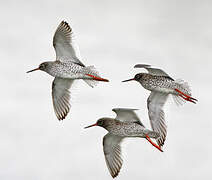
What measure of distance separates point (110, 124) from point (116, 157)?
0.63m

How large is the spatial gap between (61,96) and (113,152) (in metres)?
1.45

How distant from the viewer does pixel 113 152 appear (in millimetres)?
10375

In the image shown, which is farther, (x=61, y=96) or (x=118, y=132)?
(x=61, y=96)

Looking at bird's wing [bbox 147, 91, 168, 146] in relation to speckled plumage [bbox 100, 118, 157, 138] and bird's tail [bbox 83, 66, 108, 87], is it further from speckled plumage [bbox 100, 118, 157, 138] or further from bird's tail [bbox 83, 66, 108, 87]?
bird's tail [bbox 83, 66, 108, 87]

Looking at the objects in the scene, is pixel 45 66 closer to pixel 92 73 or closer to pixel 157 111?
pixel 92 73

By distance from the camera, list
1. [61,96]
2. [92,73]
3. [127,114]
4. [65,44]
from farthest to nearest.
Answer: [61,96]
[65,44]
[127,114]
[92,73]

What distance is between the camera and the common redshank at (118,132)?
33.8ft

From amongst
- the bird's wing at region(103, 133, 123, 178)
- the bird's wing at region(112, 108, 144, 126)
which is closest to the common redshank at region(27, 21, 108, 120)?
the bird's wing at region(112, 108, 144, 126)

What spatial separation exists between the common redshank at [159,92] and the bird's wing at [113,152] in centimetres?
74

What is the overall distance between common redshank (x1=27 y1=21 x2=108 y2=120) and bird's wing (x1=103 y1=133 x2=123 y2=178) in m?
0.92

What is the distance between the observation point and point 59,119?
10469 millimetres

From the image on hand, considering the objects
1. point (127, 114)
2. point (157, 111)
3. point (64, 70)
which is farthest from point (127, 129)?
point (64, 70)

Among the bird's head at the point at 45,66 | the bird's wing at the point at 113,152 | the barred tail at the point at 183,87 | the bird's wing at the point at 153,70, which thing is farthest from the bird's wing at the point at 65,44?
the barred tail at the point at 183,87

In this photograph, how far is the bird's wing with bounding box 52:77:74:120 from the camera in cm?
1061
